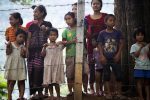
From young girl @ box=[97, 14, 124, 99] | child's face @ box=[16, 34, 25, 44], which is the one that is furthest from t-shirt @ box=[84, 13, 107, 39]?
child's face @ box=[16, 34, 25, 44]

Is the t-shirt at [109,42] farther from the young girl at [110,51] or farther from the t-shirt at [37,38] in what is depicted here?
the t-shirt at [37,38]

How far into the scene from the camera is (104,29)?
508 cm

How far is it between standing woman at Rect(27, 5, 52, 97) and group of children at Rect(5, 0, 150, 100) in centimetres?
1

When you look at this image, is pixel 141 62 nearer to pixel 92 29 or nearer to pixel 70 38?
pixel 92 29

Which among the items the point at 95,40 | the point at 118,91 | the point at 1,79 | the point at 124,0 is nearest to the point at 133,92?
the point at 118,91

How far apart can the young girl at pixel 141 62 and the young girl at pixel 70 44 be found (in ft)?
2.45

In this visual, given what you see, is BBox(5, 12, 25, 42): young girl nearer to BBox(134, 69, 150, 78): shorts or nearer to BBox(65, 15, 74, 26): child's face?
BBox(65, 15, 74, 26): child's face

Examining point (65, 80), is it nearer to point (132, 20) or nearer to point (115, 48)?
point (115, 48)

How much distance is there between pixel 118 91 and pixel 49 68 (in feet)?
2.93

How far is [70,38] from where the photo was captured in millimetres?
5051

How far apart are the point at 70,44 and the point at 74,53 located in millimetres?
128

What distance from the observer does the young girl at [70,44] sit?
4.89m

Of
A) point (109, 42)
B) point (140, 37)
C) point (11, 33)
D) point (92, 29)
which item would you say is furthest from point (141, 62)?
point (11, 33)

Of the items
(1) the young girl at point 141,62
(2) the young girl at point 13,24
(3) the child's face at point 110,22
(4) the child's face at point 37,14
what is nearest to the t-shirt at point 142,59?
(1) the young girl at point 141,62
